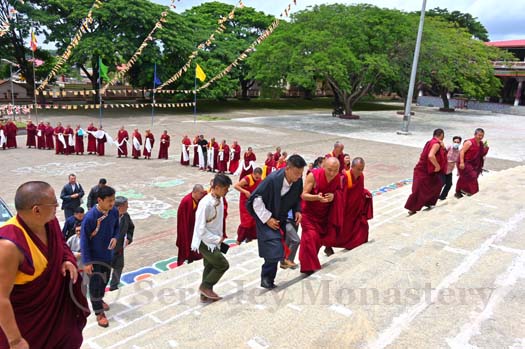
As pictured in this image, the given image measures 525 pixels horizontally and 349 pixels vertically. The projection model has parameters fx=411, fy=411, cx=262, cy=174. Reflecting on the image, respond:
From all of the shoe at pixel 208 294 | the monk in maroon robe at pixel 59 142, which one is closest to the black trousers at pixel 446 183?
the shoe at pixel 208 294

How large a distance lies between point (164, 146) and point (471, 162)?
33.8 ft

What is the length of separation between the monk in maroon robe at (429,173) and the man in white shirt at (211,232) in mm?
4488

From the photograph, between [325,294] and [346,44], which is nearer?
[325,294]

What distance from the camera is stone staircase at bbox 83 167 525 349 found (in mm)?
3150

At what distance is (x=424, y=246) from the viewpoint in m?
5.03

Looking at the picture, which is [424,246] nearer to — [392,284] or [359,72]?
[392,284]

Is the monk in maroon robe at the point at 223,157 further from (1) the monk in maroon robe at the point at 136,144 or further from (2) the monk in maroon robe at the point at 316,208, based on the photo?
(2) the monk in maroon robe at the point at 316,208

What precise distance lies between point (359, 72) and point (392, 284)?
22232 millimetres

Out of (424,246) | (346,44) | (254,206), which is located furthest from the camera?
(346,44)

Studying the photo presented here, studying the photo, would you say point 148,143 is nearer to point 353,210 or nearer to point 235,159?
point 235,159

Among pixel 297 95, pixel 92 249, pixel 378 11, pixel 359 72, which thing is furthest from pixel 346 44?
pixel 297 95

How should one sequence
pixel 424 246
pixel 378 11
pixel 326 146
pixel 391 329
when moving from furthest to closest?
pixel 378 11 < pixel 326 146 < pixel 424 246 < pixel 391 329

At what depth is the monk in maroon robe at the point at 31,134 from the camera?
16.6 m

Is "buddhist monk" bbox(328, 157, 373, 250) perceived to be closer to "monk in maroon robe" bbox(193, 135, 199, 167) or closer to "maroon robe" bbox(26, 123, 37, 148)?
"monk in maroon robe" bbox(193, 135, 199, 167)
